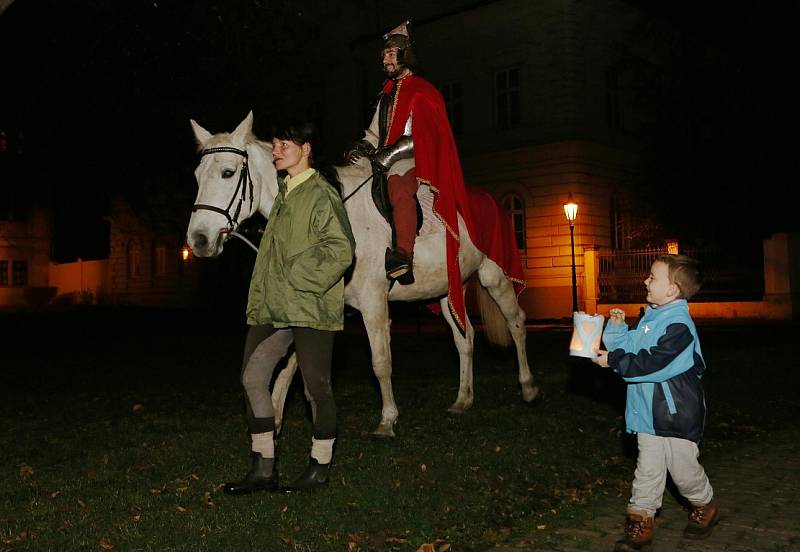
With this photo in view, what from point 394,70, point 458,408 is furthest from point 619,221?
point 394,70

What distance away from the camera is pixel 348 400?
933cm

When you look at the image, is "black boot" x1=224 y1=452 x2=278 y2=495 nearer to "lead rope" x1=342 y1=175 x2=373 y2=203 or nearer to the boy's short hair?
"lead rope" x1=342 y1=175 x2=373 y2=203

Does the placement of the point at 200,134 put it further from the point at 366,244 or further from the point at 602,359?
the point at 602,359

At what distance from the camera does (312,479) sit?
5133 mm

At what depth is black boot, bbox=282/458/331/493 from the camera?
511 cm

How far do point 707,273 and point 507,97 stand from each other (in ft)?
36.7

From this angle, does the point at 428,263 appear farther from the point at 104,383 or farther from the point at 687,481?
the point at 104,383

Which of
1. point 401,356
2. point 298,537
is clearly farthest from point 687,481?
point 401,356

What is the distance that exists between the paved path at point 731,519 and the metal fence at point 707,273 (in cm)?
2002

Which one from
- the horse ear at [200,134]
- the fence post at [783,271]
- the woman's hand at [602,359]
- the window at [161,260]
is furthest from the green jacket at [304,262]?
the window at [161,260]

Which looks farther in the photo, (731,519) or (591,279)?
(591,279)

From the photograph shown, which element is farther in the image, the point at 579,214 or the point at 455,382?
the point at 579,214

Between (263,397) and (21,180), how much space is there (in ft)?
42.3

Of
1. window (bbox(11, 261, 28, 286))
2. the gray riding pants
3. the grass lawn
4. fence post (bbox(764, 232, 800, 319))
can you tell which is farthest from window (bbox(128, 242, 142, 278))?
the gray riding pants
